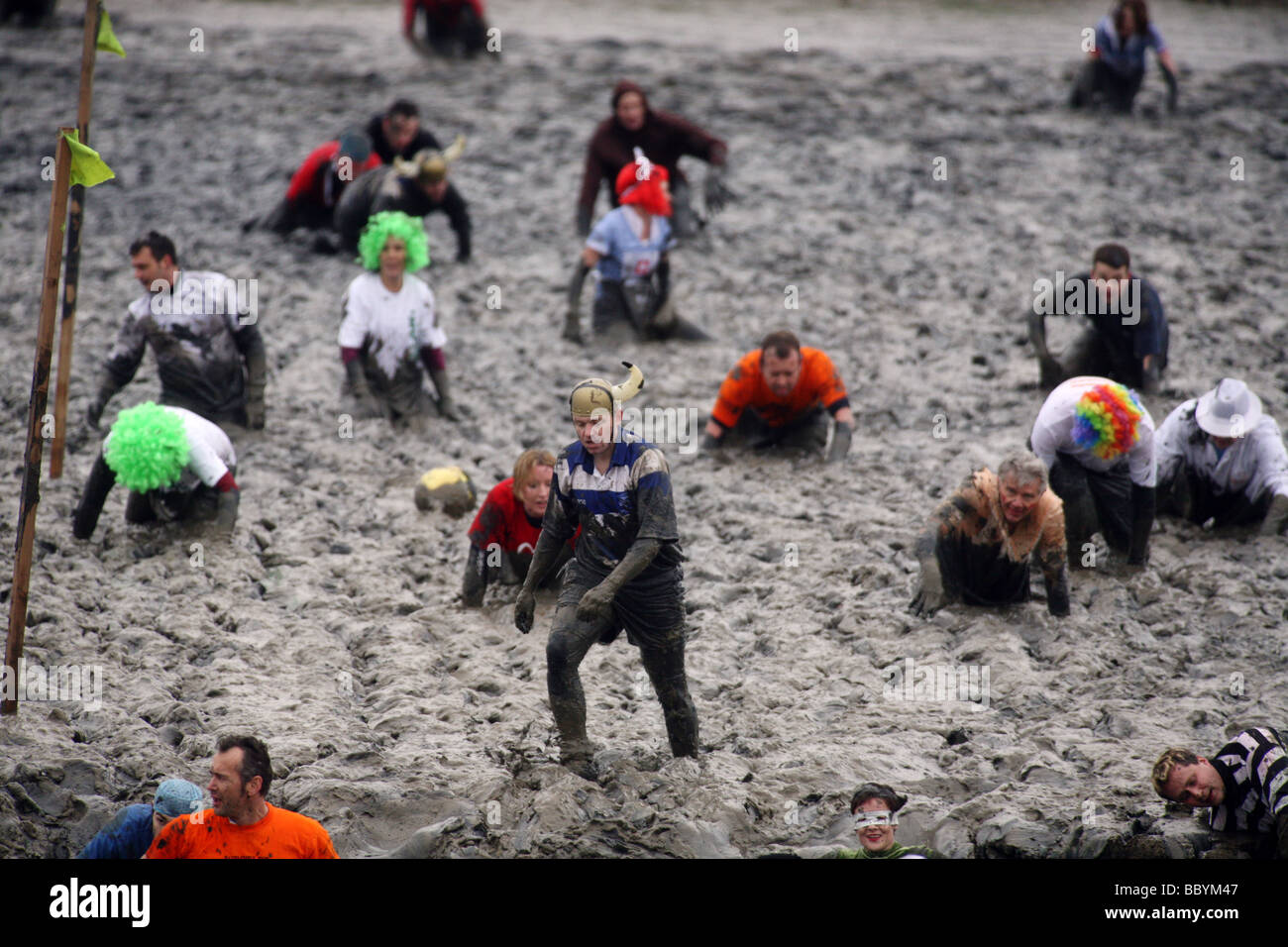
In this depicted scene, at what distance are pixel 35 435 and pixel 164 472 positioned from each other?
51.7 inches

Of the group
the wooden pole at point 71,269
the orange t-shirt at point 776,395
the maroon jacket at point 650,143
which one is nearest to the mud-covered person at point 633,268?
the maroon jacket at point 650,143

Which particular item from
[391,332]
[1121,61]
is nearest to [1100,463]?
[391,332]

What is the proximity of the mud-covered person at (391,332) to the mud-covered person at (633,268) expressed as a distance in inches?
49.3

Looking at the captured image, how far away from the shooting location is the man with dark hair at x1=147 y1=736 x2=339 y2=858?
4406mm

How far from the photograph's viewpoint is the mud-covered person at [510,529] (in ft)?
21.2

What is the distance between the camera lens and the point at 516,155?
12.5m

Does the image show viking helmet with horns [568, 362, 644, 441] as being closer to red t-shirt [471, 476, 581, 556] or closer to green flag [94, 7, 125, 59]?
red t-shirt [471, 476, 581, 556]

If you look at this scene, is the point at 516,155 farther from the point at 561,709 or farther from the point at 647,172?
the point at 561,709

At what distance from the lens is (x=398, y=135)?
413 inches

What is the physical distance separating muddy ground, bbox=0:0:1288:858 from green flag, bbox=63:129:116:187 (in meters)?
2.03

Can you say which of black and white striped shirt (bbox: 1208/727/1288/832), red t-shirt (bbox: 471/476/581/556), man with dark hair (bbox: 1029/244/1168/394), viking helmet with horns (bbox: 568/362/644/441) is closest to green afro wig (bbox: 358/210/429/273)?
red t-shirt (bbox: 471/476/581/556)

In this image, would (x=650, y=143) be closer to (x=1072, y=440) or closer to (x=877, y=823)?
(x=1072, y=440)

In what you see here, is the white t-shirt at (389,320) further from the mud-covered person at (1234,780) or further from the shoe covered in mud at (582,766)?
the mud-covered person at (1234,780)

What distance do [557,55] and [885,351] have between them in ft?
20.9
